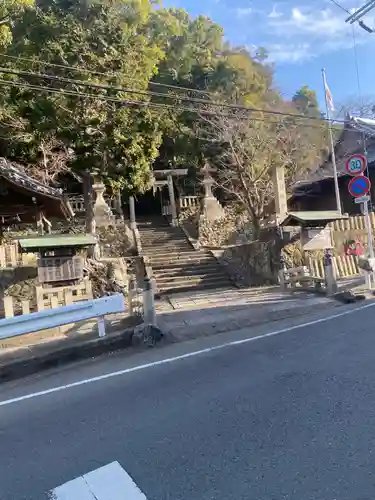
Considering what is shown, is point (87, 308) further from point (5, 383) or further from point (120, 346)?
point (5, 383)

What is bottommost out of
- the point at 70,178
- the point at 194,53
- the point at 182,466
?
the point at 182,466

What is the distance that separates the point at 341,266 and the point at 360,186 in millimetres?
4180

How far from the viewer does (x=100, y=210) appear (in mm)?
19031

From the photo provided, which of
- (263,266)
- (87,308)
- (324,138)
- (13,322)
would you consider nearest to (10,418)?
(13,322)

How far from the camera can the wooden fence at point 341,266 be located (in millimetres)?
13258

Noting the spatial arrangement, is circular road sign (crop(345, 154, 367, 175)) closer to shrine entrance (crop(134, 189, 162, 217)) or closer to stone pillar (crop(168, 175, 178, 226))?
stone pillar (crop(168, 175, 178, 226))

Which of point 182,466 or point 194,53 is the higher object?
point 194,53

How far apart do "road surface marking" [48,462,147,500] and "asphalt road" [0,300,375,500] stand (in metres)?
0.06

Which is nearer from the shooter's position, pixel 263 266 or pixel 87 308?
pixel 87 308

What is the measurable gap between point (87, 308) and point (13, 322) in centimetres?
115

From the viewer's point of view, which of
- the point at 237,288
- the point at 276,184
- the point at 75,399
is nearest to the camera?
the point at 75,399

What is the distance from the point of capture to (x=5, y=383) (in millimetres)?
5449

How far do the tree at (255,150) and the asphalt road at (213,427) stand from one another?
1231 cm

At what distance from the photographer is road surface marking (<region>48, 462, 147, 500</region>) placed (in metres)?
2.59
